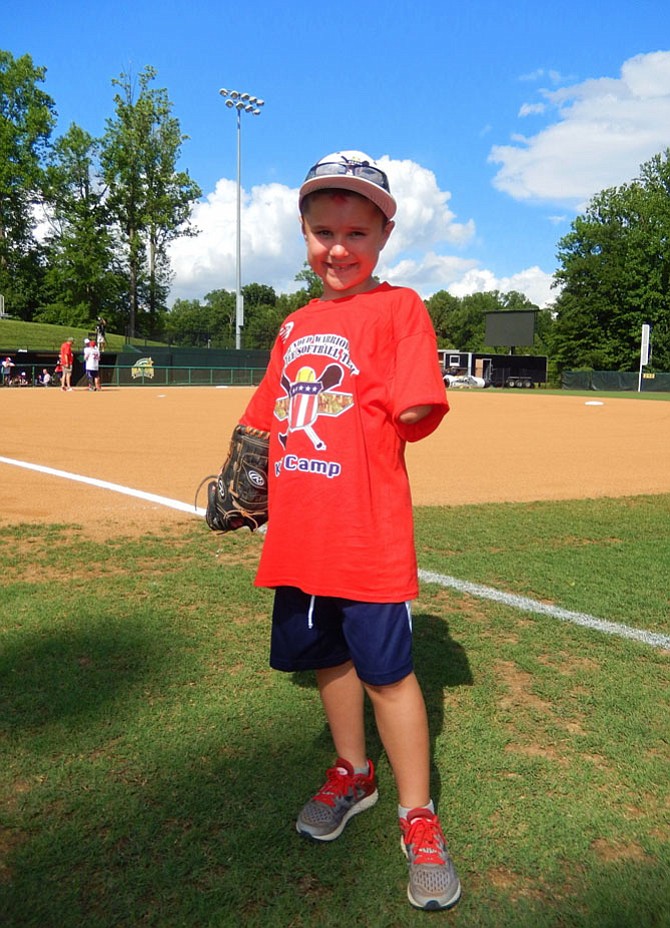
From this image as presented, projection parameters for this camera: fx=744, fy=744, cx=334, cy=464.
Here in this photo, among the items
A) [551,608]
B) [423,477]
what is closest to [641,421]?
[423,477]

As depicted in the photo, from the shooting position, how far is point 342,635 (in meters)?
2.11

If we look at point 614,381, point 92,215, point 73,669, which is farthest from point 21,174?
point 73,669

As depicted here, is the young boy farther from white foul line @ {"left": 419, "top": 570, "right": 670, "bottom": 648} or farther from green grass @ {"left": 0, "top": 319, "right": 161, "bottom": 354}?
green grass @ {"left": 0, "top": 319, "right": 161, "bottom": 354}

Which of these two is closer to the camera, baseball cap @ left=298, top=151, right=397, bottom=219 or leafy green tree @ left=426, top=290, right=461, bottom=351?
baseball cap @ left=298, top=151, right=397, bottom=219

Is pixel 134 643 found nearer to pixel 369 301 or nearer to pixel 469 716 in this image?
pixel 469 716

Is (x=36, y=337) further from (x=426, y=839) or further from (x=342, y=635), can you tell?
(x=426, y=839)

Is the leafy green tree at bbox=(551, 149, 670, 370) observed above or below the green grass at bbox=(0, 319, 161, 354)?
above

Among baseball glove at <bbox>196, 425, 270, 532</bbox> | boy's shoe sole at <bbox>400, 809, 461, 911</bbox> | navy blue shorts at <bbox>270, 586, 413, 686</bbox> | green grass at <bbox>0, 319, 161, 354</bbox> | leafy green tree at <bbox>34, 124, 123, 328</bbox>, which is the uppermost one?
leafy green tree at <bbox>34, 124, 123, 328</bbox>

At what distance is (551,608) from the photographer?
3604mm

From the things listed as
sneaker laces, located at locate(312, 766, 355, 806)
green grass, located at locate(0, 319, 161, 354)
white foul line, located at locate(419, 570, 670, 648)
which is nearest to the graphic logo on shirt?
sneaker laces, located at locate(312, 766, 355, 806)

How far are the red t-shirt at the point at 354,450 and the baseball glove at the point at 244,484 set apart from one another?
23cm

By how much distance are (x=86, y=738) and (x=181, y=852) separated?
25.7 inches

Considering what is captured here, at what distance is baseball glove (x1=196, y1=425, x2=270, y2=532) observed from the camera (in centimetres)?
226

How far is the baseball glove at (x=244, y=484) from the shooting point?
226 cm
